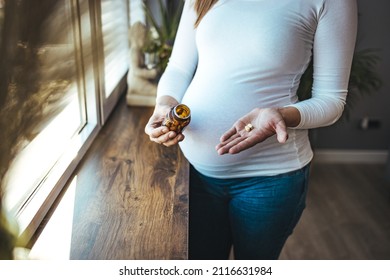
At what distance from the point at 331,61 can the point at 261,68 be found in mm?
127

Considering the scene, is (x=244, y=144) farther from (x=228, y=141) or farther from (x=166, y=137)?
(x=166, y=137)

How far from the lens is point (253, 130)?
2.69 ft

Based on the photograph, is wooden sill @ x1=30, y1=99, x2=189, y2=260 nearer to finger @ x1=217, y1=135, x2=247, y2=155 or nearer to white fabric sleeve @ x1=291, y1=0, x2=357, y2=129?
finger @ x1=217, y1=135, x2=247, y2=155

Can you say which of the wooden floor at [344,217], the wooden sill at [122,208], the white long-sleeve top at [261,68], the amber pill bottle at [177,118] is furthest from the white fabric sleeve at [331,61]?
the wooden floor at [344,217]

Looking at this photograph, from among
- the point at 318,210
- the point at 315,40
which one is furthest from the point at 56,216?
the point at 318,210

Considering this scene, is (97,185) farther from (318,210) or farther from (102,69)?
(318,210)

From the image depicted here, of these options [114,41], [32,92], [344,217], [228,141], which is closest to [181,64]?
[228,141]

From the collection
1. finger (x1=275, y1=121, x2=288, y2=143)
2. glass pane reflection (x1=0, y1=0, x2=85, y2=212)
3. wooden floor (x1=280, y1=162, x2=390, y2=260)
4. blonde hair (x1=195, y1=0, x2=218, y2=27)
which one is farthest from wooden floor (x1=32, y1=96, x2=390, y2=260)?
blonde hair (x1=195, y1=0, x2=218, y2=27)

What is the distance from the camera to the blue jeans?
955 mm

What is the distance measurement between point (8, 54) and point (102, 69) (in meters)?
0.60

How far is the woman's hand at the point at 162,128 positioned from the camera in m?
0.85

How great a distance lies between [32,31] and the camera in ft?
2.40

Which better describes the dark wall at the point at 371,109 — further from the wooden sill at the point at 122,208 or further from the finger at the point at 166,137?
the finger at the point at 166,137

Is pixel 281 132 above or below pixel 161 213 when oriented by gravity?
above
